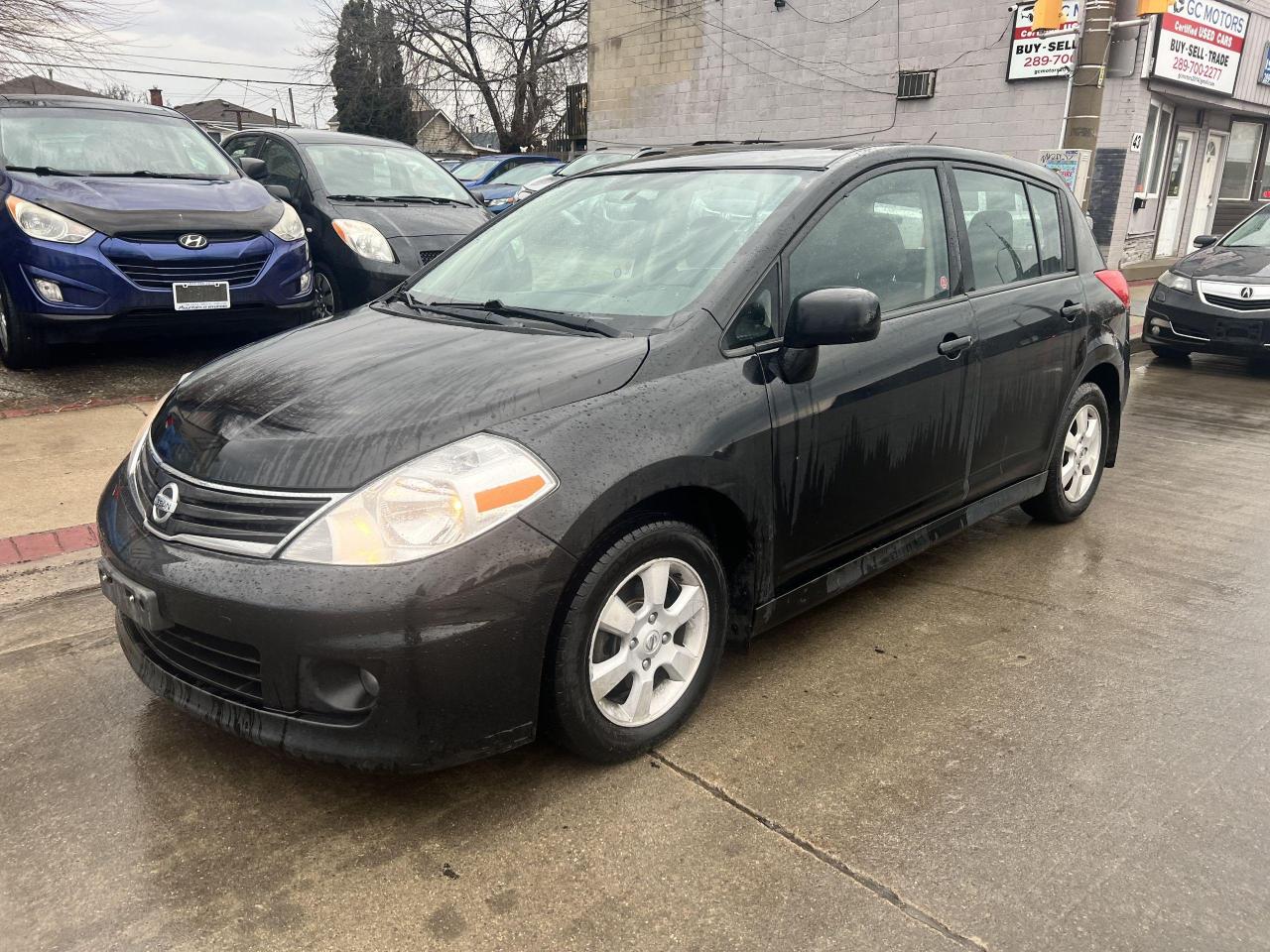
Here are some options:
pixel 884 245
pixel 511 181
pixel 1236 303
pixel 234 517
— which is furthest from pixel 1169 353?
pixel 234 517

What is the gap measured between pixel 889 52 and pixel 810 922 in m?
17.2

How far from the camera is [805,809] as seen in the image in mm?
2619

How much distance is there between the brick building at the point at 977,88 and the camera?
14812 mm

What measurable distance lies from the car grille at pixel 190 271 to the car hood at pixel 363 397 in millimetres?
3405

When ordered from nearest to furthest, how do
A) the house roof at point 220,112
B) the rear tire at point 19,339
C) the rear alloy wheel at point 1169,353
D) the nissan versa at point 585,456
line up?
the nissan versa at point 585,456 → the rear tire at point 19,339 → the rear alloy wheel at point 1169,353 → the house roof at point 220,112

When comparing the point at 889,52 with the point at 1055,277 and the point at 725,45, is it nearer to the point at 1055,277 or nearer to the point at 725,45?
the point at 725,45

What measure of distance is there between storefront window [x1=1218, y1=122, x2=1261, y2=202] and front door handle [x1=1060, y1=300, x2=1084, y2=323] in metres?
17.4

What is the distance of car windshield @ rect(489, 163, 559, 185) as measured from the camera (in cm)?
1516

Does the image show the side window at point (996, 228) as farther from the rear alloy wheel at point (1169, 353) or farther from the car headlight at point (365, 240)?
the rear alloy wheel at point (1169, 353)

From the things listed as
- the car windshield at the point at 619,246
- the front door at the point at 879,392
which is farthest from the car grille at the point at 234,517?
the front door at the point at 879,392

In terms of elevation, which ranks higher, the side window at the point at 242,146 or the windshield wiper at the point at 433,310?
the side window at the point at 242,146

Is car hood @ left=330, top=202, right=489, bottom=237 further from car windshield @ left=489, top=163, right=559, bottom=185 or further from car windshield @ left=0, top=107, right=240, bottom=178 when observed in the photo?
car windshield @ left=489, top=163, right=559, bottom=185

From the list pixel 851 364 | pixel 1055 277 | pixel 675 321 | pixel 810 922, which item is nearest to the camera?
pixel 810 922

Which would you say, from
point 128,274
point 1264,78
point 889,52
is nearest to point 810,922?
point 128,274
